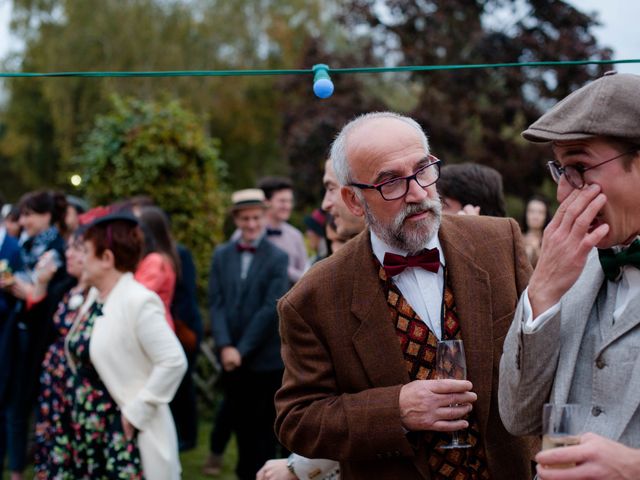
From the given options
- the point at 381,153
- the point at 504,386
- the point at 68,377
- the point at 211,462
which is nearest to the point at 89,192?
the point at 211,462

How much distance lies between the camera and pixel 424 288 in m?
3.06

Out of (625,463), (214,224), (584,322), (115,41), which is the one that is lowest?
(625,463)

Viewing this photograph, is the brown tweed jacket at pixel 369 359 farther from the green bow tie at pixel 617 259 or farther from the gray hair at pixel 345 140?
the green bow tie at pixel 617 259

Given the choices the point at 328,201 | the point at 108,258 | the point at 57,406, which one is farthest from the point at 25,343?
the point at 328,201

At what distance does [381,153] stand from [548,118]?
794 millimetres

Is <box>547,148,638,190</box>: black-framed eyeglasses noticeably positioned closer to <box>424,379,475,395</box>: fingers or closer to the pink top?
<box>424,379,475,395</box>: fingers

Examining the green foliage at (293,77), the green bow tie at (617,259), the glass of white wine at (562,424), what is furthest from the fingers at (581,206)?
the green foliage at (293,77)

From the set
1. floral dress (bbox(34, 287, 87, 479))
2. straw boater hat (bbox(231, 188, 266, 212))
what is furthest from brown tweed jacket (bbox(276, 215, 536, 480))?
straw boater hat (bbox(231, 188, 266, 212))

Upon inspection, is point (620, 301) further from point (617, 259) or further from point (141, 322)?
point (141, 322)

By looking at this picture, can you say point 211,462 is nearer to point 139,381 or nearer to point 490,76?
point 139,381

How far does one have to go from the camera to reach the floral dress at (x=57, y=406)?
520 centimetres

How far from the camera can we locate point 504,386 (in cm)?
248

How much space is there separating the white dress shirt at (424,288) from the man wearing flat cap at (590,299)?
581 millimetres

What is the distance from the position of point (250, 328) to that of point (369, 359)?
4.24 m
